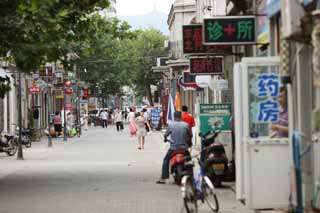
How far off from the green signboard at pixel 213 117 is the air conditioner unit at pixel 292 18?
930cm

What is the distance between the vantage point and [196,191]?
13.2 meters

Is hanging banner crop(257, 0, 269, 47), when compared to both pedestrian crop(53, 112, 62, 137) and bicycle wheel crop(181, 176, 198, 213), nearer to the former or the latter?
bicycle wheel crop(181, 176, 198, 213)

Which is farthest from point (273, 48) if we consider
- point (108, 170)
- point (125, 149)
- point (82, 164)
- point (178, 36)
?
point (178, 36)

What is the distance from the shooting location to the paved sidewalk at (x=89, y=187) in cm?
1484

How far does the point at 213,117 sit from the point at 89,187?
3460mm

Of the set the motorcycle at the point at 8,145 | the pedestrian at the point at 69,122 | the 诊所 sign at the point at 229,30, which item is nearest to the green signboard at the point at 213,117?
the 诊所 sign at the point at 229,30

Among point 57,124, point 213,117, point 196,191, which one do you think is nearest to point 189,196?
point 196,191

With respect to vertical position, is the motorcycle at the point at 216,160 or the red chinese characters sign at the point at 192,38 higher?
the red chinese characters sign at the point at 192,38

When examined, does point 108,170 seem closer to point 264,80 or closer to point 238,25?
point 238,25

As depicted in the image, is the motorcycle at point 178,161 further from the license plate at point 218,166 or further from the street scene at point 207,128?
the license plate at point 218,166

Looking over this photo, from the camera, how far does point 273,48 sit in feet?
48.4

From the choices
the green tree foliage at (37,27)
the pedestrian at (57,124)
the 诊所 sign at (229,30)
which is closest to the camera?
the 诊所 sign at (229,30)

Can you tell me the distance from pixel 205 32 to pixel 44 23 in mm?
4631

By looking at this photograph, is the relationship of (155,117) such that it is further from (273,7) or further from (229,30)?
(273,7)
